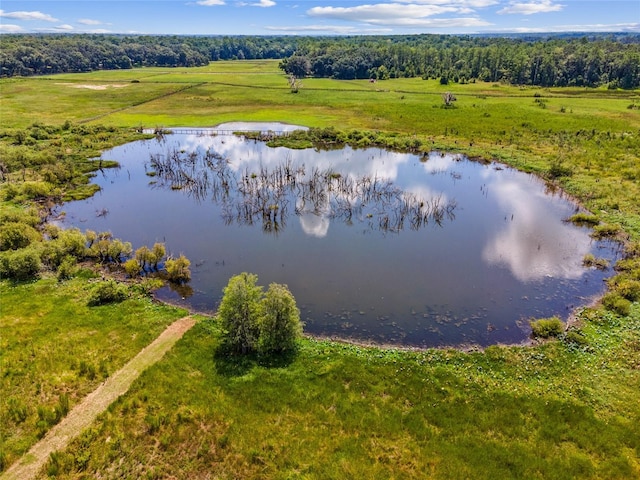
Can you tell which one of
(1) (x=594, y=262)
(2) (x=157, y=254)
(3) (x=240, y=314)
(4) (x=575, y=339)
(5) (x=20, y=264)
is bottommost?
(4) (x=575, y=339)

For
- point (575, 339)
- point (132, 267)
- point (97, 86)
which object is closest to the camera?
point (575, 339)

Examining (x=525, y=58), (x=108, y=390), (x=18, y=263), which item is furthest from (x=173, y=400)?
(x=525, y=58)

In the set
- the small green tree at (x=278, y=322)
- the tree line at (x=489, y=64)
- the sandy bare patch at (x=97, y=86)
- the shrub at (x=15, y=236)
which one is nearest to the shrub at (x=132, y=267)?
the shrub at (x=15, y=236)

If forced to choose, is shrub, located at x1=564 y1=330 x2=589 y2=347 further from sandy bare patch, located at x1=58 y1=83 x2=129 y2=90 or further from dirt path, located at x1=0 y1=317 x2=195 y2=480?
sandy bare patch, located at x1=58 y1=83 x2=129 y2=90

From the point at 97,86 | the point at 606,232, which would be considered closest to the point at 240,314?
the point at 606,232

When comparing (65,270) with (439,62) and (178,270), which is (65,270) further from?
(439,62)

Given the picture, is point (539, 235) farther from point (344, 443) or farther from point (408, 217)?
point (344, 443)

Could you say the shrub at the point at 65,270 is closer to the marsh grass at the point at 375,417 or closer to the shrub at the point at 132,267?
the shrub at the point at 132,267
